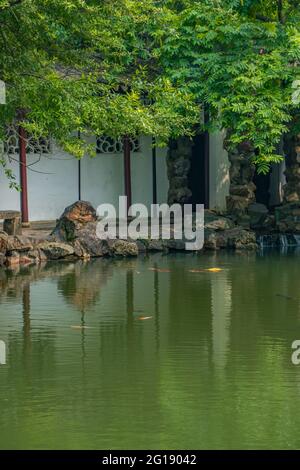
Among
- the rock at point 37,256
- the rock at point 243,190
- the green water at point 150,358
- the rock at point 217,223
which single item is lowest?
the green water at point 150,358

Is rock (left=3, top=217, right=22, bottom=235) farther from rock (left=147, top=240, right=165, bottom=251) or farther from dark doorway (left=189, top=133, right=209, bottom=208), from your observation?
dark doorway (left=189, top=133, right=209, bottom=208)

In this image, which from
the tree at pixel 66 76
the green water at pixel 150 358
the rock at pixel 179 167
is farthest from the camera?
the rock at pixel 179 167

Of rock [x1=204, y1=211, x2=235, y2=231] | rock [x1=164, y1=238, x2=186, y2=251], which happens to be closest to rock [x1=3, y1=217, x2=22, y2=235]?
rock [x1=164, y1=238, x2=186, y2=251]

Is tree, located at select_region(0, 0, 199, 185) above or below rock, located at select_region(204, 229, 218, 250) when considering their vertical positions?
above

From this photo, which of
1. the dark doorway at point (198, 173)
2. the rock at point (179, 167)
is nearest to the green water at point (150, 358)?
the rock at point (179, 167)

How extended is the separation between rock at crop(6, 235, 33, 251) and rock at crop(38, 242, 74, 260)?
26cm

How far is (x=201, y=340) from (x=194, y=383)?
226cm

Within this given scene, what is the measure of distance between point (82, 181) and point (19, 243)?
Answer: 4.31 metres

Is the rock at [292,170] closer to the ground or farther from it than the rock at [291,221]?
farther from it

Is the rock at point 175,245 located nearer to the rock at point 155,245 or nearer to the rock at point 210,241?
the rock at point 155,245

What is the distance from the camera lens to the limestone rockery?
2198cm

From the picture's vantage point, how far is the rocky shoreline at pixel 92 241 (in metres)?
22.0

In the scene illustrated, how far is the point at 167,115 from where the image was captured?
789 inches

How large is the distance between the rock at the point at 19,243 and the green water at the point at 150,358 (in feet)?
2.62
